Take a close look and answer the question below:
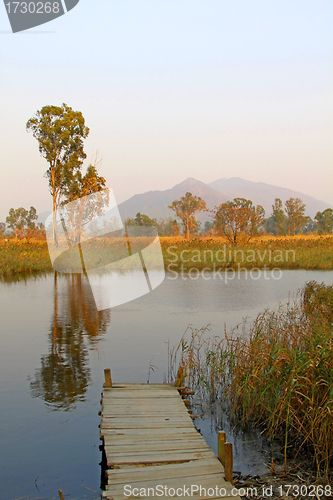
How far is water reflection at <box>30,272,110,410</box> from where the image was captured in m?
6.58

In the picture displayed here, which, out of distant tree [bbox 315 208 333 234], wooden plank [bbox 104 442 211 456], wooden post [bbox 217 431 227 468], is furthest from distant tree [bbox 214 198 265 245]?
wooden post [bbox 217 431 227 468]

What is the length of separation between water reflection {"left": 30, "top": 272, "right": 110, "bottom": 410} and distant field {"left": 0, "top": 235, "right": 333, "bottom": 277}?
9113 millimetres

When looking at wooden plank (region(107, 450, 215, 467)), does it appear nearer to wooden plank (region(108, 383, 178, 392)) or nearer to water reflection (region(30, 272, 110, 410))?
wooden plank (region(108, 383, 178, 392))

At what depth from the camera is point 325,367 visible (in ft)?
15.5

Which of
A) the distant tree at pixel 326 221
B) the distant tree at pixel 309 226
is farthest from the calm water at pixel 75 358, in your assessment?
the distant tree at pixel 309 226

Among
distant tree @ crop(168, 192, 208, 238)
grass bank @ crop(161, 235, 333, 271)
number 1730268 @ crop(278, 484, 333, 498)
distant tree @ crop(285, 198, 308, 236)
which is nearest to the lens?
number 1730268 @ crop(278, 484, 333, 498)

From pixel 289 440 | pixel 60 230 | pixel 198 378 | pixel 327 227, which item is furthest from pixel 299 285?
pixel 327 227

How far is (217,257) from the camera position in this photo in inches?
1033

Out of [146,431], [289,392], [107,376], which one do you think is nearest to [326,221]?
[107,376]

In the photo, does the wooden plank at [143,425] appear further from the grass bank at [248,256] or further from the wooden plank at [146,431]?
the grass bank at [248,256]

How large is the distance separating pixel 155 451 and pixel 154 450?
0.02 metres

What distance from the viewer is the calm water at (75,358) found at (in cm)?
468

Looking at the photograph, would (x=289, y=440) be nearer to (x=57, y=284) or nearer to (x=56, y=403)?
(x=56, y=403)

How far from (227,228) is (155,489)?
31.1 m
